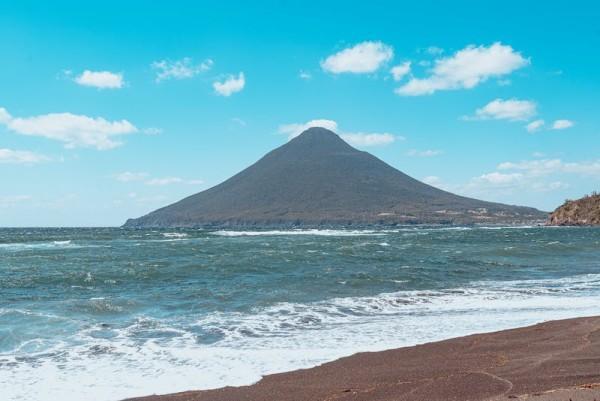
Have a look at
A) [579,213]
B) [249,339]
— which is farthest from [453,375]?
[579,213]

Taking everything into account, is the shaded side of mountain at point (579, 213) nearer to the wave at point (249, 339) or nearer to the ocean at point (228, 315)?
the ocean at point (228, 315)

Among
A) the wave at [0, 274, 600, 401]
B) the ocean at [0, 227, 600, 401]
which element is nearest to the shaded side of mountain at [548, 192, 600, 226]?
the ocean at [0, 227, 600, 401]

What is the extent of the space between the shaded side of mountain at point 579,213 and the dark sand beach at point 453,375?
134 meters

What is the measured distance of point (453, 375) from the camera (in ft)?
26.2

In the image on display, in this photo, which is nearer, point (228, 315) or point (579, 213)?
point (228, 315)

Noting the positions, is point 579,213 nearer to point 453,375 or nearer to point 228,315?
point 228,315

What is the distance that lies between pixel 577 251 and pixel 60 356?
4079 centimetres

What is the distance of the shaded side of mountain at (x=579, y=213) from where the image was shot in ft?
425

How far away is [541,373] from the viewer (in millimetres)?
7676

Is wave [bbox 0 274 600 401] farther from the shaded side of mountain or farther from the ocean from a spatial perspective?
the shaded side of mountain

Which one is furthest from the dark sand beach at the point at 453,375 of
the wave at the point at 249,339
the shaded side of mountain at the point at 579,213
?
the shaded side of mountain at the point at 579,213

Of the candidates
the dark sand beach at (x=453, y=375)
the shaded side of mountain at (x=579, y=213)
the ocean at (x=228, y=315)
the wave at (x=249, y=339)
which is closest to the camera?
the dark sand beach at (x=453, y=375)

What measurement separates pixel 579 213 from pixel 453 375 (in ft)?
466

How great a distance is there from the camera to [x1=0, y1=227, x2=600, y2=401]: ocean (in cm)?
918
